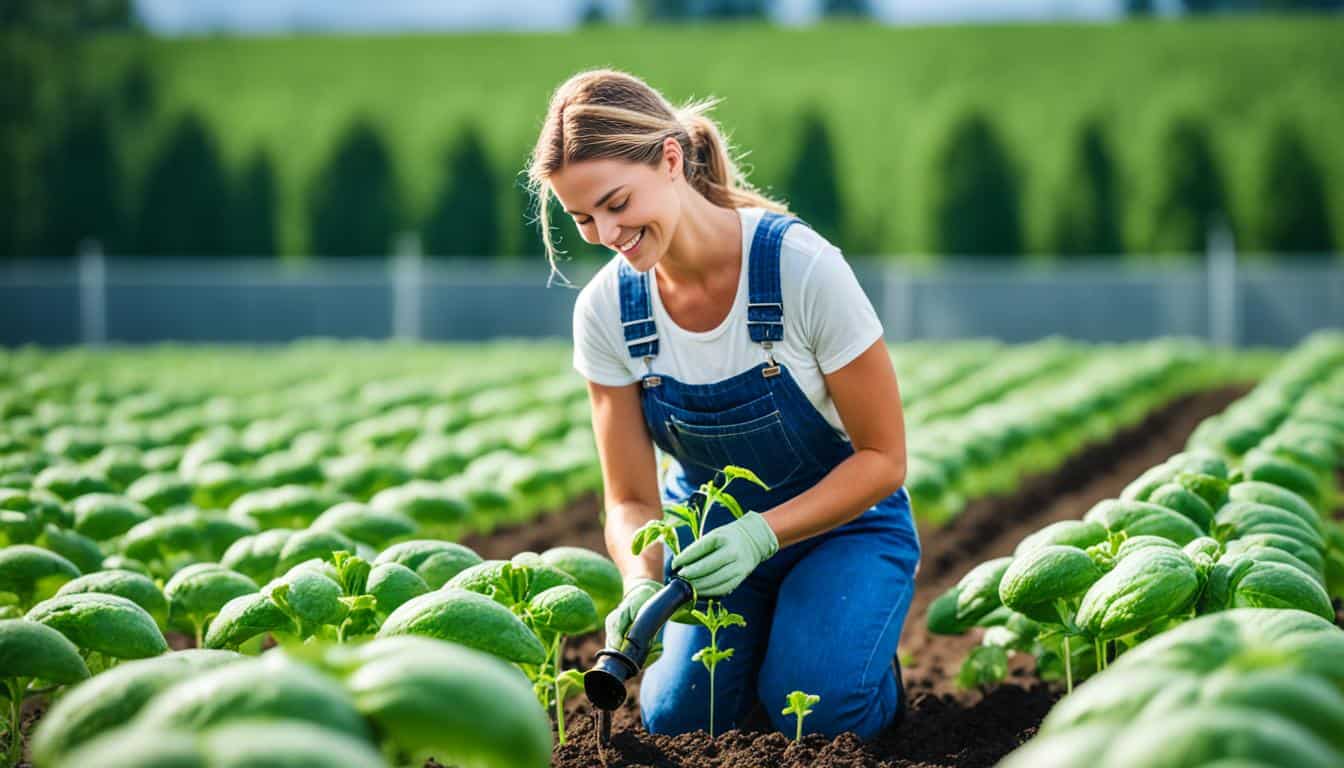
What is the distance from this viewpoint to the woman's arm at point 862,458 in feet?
9.61

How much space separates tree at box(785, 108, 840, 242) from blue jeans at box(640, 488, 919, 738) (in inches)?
1010

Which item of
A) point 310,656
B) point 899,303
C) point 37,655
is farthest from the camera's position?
point 899,303

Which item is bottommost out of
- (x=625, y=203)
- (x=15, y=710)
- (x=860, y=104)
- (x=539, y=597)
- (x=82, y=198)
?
(x=82, y=198)

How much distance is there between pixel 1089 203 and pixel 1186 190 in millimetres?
1883

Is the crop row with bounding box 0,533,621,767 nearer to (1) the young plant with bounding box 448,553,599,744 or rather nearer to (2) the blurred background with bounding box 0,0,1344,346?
(1) the young plant with bounding box 448,553,599,744

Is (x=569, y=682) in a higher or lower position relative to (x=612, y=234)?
lower

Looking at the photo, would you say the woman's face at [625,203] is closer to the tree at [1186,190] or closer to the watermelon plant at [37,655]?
the watermelon plant at [37,655]

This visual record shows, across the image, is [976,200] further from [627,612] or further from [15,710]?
[15,710]

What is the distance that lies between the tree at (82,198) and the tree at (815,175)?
15344 millimetres

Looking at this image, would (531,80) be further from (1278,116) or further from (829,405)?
(829,405)

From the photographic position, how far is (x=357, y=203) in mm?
29109

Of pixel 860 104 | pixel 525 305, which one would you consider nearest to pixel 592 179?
pixel 525 305

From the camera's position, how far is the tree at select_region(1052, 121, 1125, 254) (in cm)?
2717

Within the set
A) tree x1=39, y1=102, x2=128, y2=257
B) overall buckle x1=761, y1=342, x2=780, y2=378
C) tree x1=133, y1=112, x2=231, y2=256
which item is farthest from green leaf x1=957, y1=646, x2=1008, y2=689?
tree x1=39, y1=102, x2=128, y2=257
